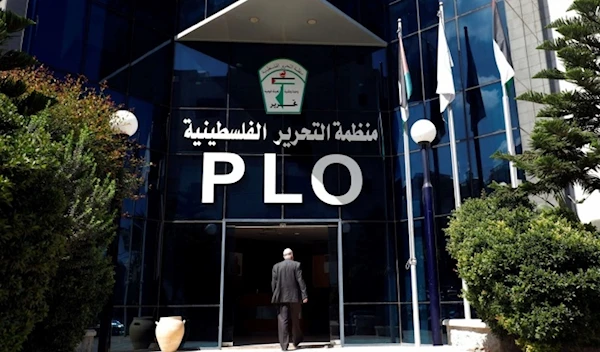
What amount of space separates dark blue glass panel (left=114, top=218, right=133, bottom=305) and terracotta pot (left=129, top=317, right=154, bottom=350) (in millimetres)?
625

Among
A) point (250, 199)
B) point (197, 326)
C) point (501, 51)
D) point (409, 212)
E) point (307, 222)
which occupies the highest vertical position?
point (501, 51)

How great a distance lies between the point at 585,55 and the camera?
8.96 meters

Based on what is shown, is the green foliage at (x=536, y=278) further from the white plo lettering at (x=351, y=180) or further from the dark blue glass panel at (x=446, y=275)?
the white plo lettering at (x=351, y=180)

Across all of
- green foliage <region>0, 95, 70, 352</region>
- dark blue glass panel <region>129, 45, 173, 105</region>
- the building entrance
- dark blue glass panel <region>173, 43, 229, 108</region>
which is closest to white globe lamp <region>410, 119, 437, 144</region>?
the building entrance

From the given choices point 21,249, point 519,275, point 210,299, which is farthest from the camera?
point 210,299

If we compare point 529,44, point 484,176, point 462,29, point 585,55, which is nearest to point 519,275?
point 585,55

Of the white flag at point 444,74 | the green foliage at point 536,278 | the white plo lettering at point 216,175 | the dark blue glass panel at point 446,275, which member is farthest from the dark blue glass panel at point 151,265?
the white flag at point 444,74

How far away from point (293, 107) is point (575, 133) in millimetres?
7641

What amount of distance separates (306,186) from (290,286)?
4617 millimetres

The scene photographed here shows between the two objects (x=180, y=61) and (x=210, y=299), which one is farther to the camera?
(x=180, y=61)

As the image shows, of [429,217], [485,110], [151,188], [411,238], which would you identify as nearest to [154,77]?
[151,188]

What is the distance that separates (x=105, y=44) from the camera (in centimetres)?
1306

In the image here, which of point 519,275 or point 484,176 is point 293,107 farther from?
point 519,275

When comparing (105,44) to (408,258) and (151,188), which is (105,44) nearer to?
(151,188)
